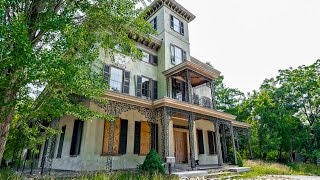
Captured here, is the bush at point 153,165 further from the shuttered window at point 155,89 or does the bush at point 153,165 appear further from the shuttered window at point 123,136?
the shuttered window at point 155,89

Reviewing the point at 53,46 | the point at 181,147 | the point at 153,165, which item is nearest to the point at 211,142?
the point at 181,147

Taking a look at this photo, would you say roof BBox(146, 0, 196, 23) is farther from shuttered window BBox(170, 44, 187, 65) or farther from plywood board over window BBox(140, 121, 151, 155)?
plywood board over window BBox(140, 121, 151, 155)

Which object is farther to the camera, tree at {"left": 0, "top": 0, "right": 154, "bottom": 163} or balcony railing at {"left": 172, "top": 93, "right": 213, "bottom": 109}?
balcony railing at {"left": 172, "top": 93, "right": 213, "bottom": 109}

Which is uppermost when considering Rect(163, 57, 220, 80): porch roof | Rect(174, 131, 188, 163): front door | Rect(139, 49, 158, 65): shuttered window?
Rect(139, 49, 158, 65): shuttered window

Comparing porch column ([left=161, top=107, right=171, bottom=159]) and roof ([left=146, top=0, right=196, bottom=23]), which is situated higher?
roof ([left=146, top=0, right=196, bottom=23])

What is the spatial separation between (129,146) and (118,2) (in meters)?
7.56

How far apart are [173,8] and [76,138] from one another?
1255 cm

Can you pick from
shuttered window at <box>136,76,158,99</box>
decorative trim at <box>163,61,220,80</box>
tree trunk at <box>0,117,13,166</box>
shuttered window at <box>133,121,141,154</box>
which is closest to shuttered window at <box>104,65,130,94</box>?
shuttered window at <box>136,76,158,99</box>

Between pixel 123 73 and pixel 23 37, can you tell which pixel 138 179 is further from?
pixel 123 73

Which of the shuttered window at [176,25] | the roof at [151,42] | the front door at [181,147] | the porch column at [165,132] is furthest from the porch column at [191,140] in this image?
the shuttered window at [176,25]

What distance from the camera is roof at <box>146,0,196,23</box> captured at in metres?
16.7

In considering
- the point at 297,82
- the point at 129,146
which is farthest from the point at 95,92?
the point at 297,82

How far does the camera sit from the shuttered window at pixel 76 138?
10.7 m

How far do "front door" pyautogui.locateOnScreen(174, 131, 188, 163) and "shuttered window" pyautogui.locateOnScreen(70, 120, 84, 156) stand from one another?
6.36 m
